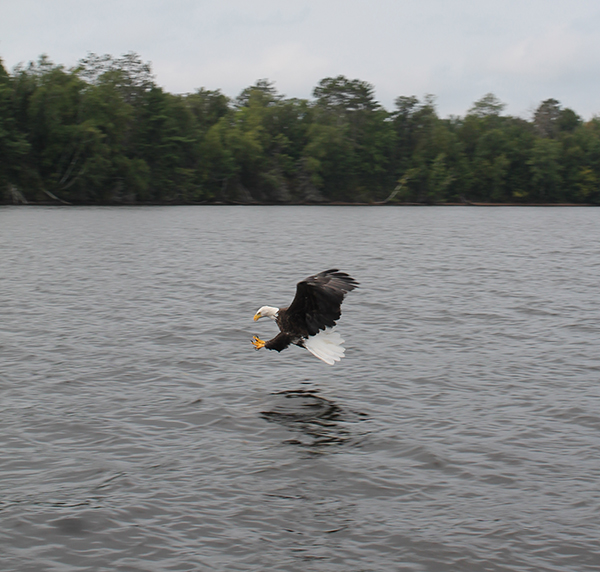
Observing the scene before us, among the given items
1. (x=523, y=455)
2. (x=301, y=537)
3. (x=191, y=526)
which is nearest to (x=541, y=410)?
(x=523, y=455)

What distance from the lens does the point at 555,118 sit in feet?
503

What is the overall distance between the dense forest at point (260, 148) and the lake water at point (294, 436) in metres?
73.9

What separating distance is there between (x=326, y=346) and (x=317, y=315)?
53 centimetres

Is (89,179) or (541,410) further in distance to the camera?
(89,179)

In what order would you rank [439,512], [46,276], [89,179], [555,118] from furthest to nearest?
[555,118], [89,179], [46,276], [439,512]

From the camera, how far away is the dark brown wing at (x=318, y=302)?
38.2 ft

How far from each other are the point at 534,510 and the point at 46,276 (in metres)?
22.9

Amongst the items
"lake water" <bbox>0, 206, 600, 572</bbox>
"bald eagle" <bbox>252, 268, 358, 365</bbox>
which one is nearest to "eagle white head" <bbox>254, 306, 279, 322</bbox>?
"bald eagle" <bbox>252, 268, 358, 365</bbox>

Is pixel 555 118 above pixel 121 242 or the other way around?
above

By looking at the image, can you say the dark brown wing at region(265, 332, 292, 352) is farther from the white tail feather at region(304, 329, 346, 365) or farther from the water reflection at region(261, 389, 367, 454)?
the water reflection at region(261, 389, 367, 454)

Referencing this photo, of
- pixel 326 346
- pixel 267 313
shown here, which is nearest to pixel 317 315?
pixel 326 346

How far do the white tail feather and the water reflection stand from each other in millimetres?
836

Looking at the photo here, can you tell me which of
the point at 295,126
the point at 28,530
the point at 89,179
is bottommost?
the point at 28,530

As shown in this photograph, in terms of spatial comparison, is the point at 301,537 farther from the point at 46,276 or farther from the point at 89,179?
the point at 89,179
